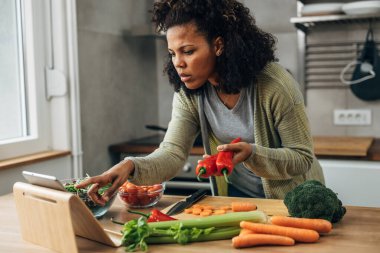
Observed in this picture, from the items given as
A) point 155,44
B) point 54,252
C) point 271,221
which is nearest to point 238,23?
point 271,221

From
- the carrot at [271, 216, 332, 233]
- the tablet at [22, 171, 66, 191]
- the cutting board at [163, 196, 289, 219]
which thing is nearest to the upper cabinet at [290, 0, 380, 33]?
the cutting board at [163, 196, 289, 219]

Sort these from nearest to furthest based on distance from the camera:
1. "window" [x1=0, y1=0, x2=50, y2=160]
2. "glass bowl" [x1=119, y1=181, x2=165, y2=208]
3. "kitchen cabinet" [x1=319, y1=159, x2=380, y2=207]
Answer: "glass bowl" [x1=119, y1=181, x2=165, y2=208] → "window" [x1=0, y1=0, x2=50, y2=160] → "kitchen cabinet" [x1=319, y1=159, x2=380, y2=207]

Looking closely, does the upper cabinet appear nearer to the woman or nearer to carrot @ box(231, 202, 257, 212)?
the woman

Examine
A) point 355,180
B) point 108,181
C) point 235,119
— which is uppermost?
point 235,119

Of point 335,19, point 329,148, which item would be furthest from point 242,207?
point 335,19

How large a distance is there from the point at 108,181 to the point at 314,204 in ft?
1.83

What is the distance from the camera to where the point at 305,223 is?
4.22 feet

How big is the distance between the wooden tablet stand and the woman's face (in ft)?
1.89

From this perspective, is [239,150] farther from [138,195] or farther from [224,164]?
[138,195]

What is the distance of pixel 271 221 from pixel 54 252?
0.54 m

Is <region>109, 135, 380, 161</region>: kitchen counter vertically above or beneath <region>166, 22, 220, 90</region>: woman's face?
beneath

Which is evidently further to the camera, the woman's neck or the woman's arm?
the woman's neck

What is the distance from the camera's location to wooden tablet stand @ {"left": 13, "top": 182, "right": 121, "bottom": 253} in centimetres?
120

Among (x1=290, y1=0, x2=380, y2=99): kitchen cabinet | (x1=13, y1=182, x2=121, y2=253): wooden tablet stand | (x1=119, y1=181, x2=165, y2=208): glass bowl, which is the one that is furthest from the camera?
(x1=290, y1=0, x2=380, y2=99): kitchen cabinet
